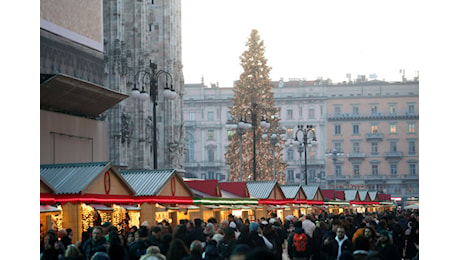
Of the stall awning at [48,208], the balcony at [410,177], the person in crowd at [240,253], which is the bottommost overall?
the balcony at [410,177]

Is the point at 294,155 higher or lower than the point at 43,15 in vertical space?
lower

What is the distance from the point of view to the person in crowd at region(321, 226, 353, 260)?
17219 millimetres

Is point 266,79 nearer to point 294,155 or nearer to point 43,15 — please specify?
point 294,155

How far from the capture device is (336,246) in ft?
57.7

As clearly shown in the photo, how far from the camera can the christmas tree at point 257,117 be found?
85188 millimetres

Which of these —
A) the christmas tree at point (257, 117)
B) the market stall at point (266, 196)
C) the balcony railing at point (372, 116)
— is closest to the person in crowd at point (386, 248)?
the market stall at point (266, 196)

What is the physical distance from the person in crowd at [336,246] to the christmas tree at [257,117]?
6594cm

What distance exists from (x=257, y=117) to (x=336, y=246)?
6933 centimetres

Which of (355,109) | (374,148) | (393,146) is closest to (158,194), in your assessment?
(355,109)

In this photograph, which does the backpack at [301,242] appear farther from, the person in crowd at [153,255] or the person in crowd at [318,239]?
the person in crowd at [153,255]

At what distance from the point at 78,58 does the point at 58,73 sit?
4.31m

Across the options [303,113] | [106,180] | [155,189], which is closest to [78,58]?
[155,189]

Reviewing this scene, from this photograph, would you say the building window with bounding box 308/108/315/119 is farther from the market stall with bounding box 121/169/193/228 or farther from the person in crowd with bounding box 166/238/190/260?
the person in crowd with bounding box 166/238/190/260
